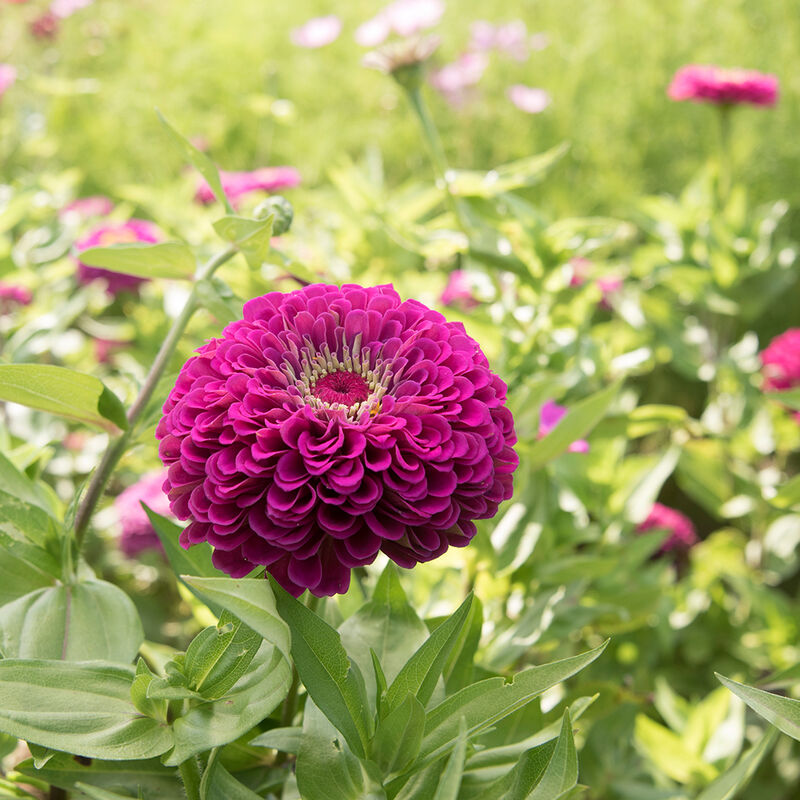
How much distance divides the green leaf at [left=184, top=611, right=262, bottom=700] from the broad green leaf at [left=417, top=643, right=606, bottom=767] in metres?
0.11

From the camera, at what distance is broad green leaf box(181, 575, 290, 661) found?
422 millimetres

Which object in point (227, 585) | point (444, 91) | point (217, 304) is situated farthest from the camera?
point (444, 91)

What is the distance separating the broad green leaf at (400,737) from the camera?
47 centimetres

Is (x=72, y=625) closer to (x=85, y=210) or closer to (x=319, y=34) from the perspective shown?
(x=85, y=210)

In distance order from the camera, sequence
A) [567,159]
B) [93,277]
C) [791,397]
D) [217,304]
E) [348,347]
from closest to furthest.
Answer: [348,347]
[217,304]
[791,397]
[93,277]
[567,159]

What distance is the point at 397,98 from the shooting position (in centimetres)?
237

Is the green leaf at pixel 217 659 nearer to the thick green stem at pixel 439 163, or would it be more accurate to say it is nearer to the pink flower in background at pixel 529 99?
the thick green stem at pixel 439 163

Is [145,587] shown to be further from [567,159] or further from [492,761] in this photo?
[567,159]

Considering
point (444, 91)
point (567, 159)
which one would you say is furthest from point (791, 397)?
point (444, 91)

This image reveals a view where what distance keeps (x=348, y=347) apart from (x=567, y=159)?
5.65 ft

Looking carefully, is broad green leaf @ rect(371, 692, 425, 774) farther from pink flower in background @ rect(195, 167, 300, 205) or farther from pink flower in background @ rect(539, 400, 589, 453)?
pink flower in background @ rect(195, 167, 300, 205)

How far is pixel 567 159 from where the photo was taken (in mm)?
2119

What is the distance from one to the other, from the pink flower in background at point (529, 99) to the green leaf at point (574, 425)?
151cm

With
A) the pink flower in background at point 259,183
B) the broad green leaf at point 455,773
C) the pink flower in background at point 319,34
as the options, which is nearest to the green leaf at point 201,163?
the broad green leaf at point 455,773
